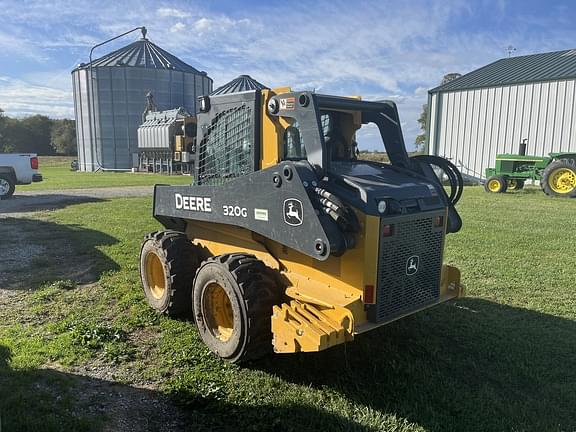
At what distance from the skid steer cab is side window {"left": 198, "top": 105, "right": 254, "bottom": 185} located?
0.6 inches

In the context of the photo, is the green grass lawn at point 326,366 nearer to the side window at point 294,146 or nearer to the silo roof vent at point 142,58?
the side window at point 294,146

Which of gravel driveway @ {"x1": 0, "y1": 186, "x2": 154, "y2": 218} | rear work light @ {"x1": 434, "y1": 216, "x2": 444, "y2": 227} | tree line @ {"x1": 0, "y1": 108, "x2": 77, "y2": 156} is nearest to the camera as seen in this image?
rear work light @ {"x1": 434, "y1": 216, "x2": 444, "y2": 227}

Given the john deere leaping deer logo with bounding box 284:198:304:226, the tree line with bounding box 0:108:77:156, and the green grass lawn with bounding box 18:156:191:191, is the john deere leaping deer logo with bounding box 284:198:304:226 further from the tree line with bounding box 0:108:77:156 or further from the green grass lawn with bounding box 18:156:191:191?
the tree line with bounding box 0:108:77:156

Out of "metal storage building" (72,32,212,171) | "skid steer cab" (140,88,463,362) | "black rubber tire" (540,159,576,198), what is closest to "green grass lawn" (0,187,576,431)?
"skid steer cab" (140,88,463,362)

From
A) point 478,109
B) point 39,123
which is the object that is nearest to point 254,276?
point 478,109

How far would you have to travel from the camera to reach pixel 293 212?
3.65 m

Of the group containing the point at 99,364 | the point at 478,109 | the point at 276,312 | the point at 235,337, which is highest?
the point at 478,109

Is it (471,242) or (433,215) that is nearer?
(433,215)

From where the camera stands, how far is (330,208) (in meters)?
3.46

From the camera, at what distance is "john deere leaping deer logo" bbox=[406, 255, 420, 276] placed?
385 cm

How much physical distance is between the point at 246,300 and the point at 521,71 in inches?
1030

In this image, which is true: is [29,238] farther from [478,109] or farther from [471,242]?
[478,109]

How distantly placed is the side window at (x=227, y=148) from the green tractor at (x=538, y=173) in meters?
15.4

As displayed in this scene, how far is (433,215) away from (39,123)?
2829 inches
